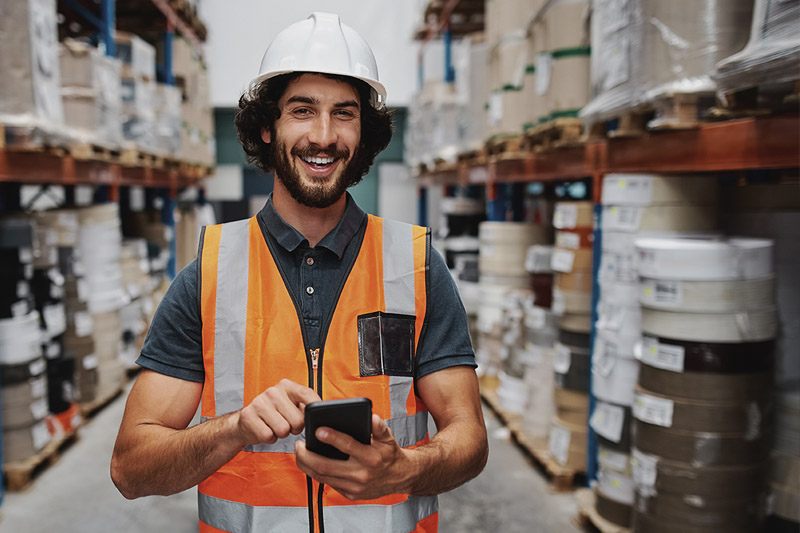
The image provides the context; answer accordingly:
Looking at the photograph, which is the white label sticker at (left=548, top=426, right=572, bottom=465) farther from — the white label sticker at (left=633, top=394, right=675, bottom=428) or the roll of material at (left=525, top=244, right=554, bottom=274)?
the white label sticker at (left=633, top=394, right=675, bottom=428)

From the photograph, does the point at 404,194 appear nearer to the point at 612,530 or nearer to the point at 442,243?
the point at 442,243

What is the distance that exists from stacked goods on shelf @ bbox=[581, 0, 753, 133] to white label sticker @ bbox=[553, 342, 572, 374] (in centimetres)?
155

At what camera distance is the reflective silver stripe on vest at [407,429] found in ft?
5.52

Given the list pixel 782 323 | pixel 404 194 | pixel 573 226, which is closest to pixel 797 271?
pixel 782 323

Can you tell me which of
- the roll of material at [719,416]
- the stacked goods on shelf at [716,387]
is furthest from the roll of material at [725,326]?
the roll of material at [719,416]

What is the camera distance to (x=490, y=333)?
6078 mm

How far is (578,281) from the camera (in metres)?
4.22

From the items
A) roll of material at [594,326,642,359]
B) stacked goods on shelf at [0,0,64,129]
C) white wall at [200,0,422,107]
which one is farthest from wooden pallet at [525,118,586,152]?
white wall at [200,0,422,107]

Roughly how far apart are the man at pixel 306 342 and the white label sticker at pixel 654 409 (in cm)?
145

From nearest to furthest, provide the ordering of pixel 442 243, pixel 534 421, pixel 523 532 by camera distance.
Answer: pixel 523 532 → pixel 534 421 → pixel 442 243

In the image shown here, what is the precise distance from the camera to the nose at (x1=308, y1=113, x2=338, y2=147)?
68.9 inches

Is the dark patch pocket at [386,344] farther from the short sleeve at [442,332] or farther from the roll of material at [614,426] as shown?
the roll of material at [614,426]

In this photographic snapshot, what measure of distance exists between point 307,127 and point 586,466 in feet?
10.7

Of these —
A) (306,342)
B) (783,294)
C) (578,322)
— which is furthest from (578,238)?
(306,342)
